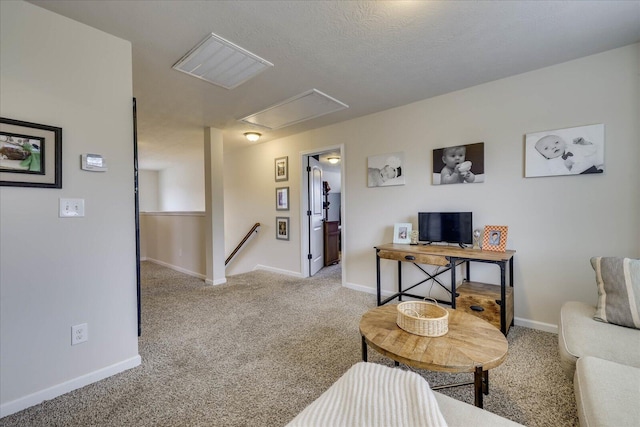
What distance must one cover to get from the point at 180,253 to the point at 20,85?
3.91 m

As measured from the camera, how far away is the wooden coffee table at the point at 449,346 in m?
1.21

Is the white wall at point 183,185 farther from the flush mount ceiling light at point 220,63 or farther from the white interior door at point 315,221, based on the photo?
the flush mount ceiling light at point 220,63

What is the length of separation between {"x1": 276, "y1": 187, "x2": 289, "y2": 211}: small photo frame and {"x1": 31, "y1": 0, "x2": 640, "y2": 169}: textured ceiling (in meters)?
1.85

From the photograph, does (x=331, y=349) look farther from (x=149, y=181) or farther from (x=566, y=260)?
(x=149, y=181)

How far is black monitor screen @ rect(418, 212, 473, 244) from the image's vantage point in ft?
9.04

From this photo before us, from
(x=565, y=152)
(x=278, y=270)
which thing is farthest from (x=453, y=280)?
(x=278, y=270)

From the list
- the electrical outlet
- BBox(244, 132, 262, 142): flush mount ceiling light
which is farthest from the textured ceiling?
the electrical outlet

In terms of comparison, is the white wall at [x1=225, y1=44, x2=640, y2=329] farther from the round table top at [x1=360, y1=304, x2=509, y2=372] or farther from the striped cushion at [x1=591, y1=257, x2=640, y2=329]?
the round table top at [x1=360, y1=304, x2=509, y2=372]

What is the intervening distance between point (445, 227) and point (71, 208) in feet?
10.4

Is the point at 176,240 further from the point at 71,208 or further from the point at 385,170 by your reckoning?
the point at 385,170

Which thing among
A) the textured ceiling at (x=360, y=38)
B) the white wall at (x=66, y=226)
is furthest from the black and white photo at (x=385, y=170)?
the white wall at (x=66, y=226)

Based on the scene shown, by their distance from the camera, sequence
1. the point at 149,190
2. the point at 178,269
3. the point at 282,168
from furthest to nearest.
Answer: the point at 149,190 → the point at 178,269 → the point at 282,168

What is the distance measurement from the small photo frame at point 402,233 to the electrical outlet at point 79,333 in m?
2.85

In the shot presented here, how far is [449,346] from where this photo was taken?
135 cm
